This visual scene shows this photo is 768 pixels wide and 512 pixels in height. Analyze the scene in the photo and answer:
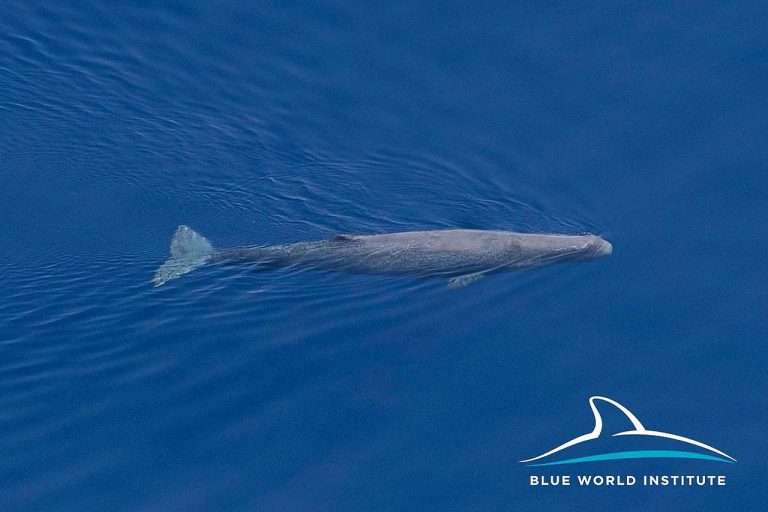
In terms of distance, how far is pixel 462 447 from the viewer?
2830cm

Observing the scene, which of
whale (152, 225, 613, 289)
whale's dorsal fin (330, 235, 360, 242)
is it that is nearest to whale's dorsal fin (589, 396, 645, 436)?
whale (152, 225, 613, 289)

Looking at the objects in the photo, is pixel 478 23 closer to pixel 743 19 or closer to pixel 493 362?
pixel 743 19

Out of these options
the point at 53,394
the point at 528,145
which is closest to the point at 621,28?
the point at 528,145

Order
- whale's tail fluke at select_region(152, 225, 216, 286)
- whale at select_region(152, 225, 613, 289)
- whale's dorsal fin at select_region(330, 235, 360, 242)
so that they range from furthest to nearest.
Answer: whale at select_region(152, 225, 613, 289)
whale's dorsal fin at select_region(330, 235, 360, 242)
whale's tail fluke at select_region(152, 225, 216, 286)

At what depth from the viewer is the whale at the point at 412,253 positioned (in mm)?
33312

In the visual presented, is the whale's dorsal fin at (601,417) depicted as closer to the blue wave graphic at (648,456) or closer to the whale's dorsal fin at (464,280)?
the blue wave graphic at (648,456)

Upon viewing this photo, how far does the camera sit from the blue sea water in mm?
27875

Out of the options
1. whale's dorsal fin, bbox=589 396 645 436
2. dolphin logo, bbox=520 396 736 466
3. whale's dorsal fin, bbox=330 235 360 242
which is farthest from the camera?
whale's dorsal fin, bbox=330 235 360 242

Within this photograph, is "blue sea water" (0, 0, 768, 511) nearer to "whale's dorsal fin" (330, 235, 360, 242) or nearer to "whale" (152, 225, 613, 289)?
"whale" (152, 225, 613, 289)

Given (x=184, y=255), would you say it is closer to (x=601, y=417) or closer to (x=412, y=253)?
(x=412, y=253)

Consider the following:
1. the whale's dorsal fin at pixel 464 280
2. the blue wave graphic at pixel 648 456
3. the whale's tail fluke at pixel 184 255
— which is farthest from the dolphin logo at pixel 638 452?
the whale's tail fluke at pixel 184 255

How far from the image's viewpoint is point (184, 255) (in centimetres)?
3344

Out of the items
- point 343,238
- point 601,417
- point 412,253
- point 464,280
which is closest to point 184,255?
point 343,238

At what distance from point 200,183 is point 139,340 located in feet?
24.7
